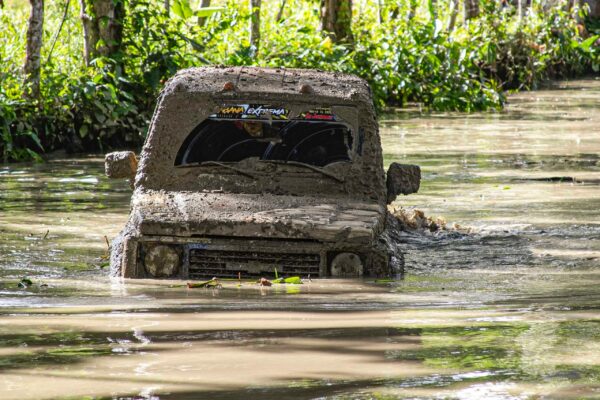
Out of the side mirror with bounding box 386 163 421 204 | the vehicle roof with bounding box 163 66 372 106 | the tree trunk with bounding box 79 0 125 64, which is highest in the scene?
the tree trunk with bounding box 79 0 125 64

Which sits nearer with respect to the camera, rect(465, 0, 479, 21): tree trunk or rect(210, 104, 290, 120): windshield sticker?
rect(210, 104, 290, 120): windshield sticker

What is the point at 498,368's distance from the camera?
5012mm

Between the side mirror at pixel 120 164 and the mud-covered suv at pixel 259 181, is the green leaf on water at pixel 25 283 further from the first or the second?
the side mirror at pixel 120 164

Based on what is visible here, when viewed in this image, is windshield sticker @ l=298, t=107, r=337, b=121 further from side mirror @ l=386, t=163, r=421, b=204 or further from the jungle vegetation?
the jungle vegetation

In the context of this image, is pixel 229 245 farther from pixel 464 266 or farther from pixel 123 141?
pixel 123 141

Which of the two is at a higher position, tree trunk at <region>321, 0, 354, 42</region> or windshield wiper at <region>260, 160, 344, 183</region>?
tree trunk at <region>321, 0, 354, 42</region>

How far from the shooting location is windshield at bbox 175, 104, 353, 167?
27.3ft

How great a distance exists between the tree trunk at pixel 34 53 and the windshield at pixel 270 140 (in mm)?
10451

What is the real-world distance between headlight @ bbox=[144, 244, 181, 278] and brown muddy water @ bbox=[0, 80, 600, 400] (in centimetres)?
14

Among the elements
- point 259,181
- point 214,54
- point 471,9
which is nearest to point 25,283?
point 259,181

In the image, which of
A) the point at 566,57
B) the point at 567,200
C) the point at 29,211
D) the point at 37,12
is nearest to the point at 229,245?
the point at 29,211

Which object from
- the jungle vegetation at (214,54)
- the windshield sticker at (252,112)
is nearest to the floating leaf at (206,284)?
the windshield sticker at (252,112)

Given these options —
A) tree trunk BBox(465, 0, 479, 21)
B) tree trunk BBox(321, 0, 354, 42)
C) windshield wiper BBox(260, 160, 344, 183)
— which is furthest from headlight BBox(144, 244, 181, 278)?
tree trunk BBox(465, 0, 479, 21)

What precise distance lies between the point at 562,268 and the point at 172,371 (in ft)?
15.0
